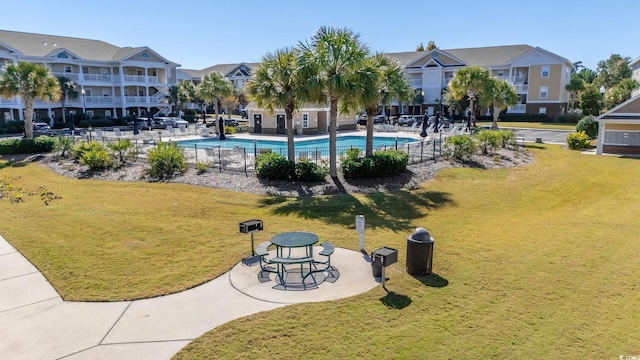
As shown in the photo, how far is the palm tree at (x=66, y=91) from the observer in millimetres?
49256

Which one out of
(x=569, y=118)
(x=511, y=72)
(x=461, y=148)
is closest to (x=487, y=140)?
(x=461, y=148)

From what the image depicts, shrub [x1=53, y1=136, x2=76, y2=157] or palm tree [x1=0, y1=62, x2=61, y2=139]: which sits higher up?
palm tree [x1=0, y1=62, x2=61, y2=139]

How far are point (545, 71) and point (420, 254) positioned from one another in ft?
189

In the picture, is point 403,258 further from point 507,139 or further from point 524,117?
point 524,117

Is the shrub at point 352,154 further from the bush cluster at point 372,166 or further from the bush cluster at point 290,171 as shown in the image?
the bush cluster at point 290,171

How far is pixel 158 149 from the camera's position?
20.3 m

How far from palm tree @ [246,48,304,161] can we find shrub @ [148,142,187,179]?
5.10 meters

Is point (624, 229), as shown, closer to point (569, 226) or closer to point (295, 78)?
point (569, 226)

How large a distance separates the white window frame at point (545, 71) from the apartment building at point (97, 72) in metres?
51.0

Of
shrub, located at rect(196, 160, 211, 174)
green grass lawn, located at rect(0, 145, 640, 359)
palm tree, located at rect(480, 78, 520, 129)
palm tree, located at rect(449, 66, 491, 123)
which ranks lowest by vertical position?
green grass lawn, located at rect(0, 145, 640, 359)

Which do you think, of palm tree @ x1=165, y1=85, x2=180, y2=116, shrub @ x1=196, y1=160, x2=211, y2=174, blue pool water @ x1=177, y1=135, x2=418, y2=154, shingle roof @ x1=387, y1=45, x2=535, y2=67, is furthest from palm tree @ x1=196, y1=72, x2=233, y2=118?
shingle roof @ x1=387, y1=45, x2=535, y2=67

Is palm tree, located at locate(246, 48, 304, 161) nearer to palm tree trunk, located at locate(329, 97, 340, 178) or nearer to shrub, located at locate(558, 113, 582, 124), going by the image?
palm tree trunk, located at locate(329, 97, 340, 178)

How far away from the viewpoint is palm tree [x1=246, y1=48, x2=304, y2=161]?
1755 cm

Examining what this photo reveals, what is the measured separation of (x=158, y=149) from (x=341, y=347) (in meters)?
16.6
